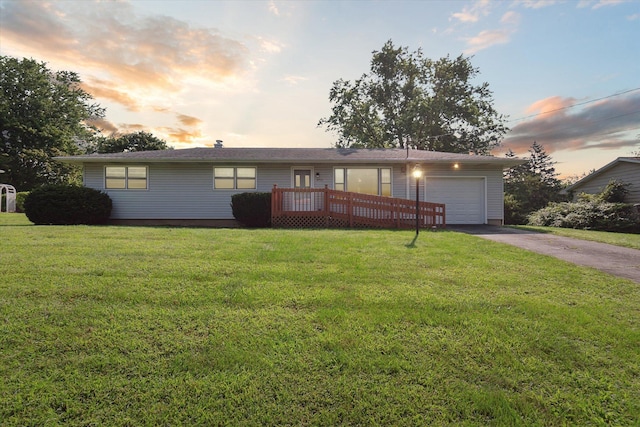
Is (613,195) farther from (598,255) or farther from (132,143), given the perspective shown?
(132,143)

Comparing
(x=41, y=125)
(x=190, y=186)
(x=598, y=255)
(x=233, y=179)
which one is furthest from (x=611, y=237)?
(x=41, y=125)

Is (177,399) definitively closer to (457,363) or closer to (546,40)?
(457,363)

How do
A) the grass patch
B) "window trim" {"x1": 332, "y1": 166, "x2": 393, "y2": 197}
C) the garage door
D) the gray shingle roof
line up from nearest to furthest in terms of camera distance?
the grass patch
the gray shingle roof
"window trim" {"x1": 332, "y1": 166, "x2": 393, "y2": 197}
the garage door

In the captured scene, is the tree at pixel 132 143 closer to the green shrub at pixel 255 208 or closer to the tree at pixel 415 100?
the tree at pixel 415 100

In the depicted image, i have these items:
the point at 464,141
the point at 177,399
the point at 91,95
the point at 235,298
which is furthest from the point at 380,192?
the point at 91,95

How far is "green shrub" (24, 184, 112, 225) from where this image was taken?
1044cm

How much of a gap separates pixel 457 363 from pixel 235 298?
215 centimetres

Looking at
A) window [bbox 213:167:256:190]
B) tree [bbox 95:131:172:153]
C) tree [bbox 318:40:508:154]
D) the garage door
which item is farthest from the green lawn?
tree [bbox 95:131:172:153]

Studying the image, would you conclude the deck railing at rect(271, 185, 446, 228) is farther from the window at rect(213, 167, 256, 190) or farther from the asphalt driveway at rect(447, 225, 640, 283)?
the asphalt driveway at rect(447, 225, 640, 283)

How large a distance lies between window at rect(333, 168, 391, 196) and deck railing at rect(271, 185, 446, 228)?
2.16 metres

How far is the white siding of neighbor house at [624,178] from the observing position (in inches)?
618

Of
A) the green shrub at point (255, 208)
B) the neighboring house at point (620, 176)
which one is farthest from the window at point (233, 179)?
the neighboring house at point (620, 176)

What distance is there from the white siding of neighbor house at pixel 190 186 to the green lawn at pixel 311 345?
848cm

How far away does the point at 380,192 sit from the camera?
1319cm
